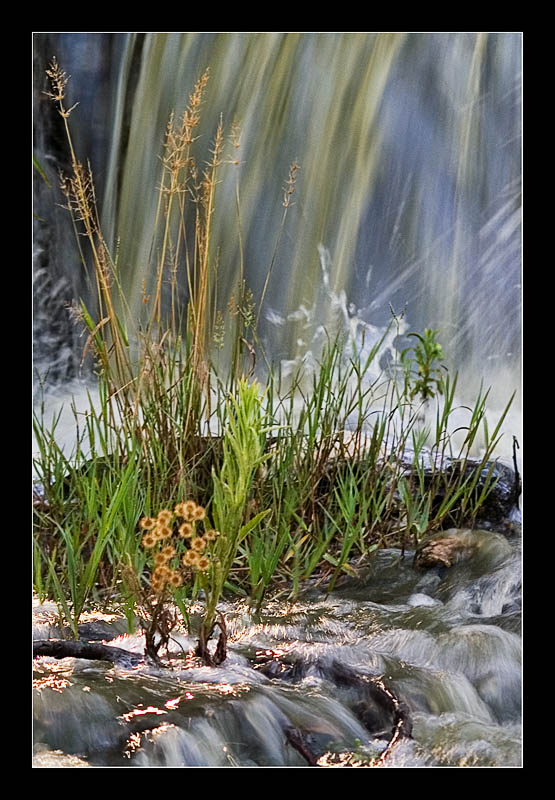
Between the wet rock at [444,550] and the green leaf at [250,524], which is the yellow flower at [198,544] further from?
the wet rock at [444,550]

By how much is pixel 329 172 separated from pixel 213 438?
2.38ft

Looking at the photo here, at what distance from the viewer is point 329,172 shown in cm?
238

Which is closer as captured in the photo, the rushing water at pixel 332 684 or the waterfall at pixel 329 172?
→ the rushing water at pixel 332 684

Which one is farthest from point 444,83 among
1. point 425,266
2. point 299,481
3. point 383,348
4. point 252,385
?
point 299,481

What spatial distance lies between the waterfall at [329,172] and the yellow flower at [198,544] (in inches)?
19.8

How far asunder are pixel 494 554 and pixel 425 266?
739mm

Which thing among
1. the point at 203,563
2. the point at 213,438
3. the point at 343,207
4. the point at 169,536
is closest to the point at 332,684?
the point at 203,563

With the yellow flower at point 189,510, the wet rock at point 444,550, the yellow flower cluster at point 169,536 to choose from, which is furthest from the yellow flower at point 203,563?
the wet rock at point 444,550

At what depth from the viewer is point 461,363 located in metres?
2.37

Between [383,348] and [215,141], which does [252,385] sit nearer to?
[383,348]

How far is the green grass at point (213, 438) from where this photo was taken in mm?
2338

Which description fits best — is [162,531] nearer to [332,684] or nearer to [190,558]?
[190,558]

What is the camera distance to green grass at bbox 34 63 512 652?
7.67 ft

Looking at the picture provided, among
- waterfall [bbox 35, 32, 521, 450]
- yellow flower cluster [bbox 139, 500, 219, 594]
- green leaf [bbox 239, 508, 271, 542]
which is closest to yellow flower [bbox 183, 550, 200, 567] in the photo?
yellow flower cluster [bbox 139, 500, 219, 594]
